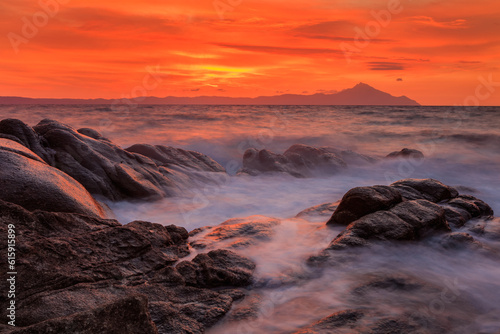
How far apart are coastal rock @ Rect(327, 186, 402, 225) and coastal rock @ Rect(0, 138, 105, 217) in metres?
4.66

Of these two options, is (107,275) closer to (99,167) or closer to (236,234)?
(236,234)

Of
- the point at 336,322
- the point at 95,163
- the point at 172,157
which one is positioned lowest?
the point at 336,322

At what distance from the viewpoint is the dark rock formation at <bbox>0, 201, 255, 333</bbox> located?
337 cm

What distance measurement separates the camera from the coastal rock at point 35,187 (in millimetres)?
5855

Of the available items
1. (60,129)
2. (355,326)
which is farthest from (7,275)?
(60,129)

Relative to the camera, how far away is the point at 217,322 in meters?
4.10

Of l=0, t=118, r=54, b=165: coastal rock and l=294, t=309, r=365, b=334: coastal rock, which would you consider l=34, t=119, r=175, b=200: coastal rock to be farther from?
l=294, t=309, r=365, b=334: coastal rock

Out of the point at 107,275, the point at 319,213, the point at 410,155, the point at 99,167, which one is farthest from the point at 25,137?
the point at 410,155

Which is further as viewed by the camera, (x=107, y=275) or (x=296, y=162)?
(x=296, y=162)

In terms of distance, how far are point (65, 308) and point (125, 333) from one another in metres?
0.90

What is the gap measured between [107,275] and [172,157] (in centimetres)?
940

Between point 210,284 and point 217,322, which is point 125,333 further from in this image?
point 210,284

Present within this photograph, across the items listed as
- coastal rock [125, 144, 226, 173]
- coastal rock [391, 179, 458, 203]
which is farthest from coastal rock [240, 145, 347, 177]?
coastal rock [391, 179, 458, 203]

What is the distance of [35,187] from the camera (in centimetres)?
605
